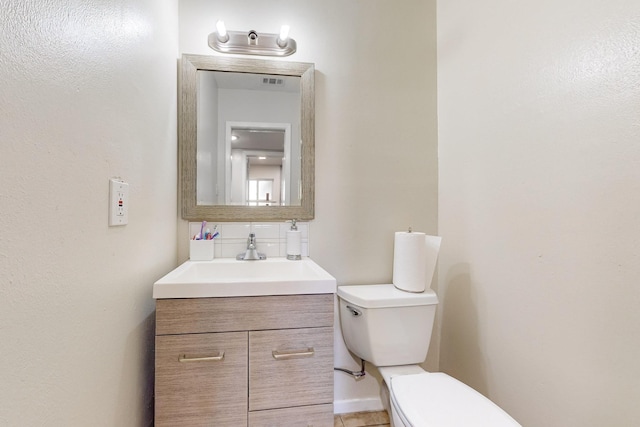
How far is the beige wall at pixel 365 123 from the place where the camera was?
4.94ft

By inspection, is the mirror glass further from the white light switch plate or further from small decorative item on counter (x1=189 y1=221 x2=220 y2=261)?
the white light switch plate

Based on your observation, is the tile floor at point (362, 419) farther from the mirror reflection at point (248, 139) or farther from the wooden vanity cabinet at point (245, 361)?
the mirror reflection at point (248, 139)

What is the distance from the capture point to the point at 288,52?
1.46 metres

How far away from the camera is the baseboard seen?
1493mm

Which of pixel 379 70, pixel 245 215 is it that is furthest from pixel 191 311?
pixel 379 70

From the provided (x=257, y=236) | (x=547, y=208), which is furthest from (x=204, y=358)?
(x=547, y=208)

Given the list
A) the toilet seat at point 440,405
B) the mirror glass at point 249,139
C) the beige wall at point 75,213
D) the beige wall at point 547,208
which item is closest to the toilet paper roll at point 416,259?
the beige wall at point 547,208

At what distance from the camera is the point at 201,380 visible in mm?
931

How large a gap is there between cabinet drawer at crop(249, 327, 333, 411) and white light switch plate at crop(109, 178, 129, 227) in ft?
1.80

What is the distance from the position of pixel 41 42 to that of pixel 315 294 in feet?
3.06

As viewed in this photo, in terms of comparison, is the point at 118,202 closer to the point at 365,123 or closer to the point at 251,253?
the point at 251,253

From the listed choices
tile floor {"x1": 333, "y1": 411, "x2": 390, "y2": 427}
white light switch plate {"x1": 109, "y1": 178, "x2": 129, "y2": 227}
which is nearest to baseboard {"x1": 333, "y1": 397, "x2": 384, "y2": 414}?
tile floor {"x1": 333, "y1": 411, "x2": 390, "y2": 427}

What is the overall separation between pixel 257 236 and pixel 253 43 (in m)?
0.99

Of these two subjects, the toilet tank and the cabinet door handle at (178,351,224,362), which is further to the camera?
the toilet tank
